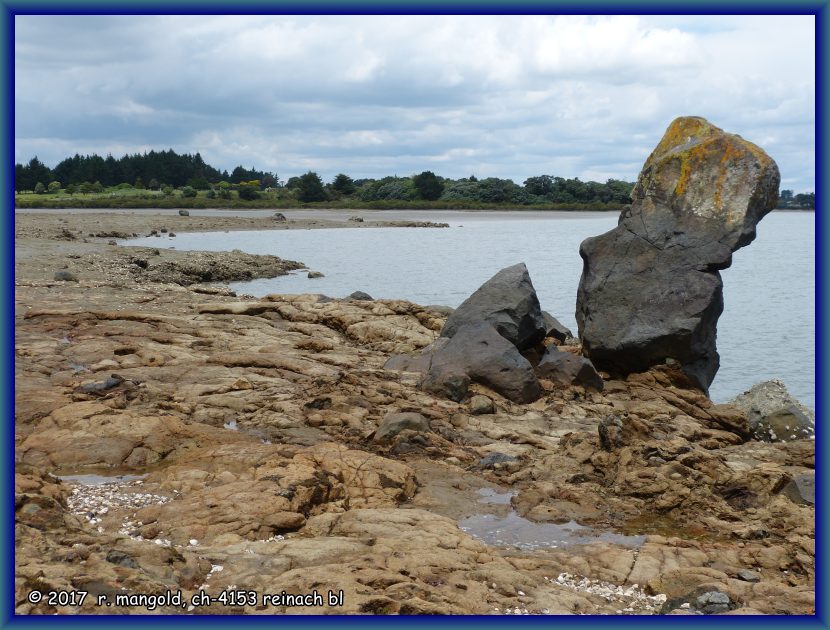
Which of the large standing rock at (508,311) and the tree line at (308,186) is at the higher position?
the tree line at (308,186)

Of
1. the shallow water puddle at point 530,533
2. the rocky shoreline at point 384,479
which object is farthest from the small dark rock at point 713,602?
the shallow water puddle at point 530,533

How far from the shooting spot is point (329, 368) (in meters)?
12.9

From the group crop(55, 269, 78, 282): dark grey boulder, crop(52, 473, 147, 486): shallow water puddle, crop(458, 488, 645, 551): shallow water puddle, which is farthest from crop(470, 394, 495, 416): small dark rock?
crop(55, 269, 78, 282): dark grey boulder

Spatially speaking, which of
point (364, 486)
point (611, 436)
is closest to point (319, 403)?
point (364, 486)

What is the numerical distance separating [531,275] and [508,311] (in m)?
23.8

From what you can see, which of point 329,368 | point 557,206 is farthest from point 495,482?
point 557,206

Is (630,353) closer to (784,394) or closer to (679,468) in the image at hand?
(784,394)

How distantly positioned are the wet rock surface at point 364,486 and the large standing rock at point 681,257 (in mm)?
544

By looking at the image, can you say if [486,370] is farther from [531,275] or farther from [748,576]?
[531,275]

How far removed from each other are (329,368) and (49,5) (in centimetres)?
851

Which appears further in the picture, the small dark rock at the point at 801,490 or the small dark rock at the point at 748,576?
the small dark rock at the point at 801,490

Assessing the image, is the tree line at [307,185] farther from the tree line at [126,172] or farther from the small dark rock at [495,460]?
the small dark rock at [495,460]

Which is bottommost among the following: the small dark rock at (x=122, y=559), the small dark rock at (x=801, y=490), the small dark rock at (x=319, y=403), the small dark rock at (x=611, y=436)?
the small dark rock at (x=801, y=490)

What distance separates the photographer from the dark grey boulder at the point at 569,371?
41.4ft
